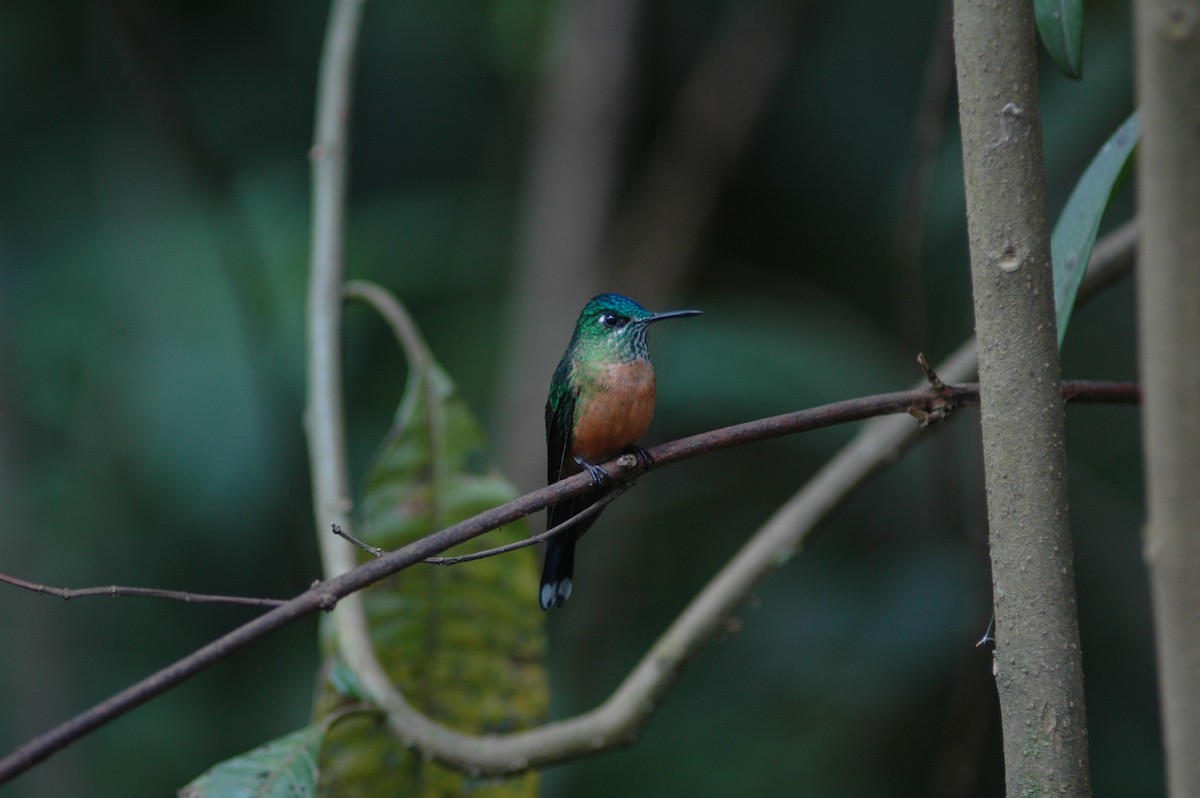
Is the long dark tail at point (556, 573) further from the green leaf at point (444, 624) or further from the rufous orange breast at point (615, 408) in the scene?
the rufous orange breast at point (615, 408)

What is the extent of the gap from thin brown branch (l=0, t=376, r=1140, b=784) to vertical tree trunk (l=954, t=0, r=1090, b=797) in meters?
0.20

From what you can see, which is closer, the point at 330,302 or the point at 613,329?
the point at 330,302

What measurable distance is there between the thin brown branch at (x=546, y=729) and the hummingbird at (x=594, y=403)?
31 centimetres

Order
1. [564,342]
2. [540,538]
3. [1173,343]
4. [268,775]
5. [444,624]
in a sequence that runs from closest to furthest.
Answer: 1. [1173,343]
2. [540,538]
3. [268,775]
4. [444,624]
5. [564,342]

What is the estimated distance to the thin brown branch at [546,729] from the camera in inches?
44.8

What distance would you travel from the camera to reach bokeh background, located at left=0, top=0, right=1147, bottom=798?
3889 millimetres

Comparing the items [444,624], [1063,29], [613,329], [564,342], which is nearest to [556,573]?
[444,624]

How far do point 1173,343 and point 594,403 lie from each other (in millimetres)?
1651

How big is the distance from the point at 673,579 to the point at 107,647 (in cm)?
238

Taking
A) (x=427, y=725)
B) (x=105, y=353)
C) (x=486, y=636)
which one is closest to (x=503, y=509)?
(x=427, y=725)

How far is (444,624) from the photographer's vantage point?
2.14 meters

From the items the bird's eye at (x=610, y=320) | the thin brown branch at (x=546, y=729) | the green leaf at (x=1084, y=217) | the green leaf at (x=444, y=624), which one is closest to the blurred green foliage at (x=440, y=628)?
the green leaf at (x=444, y=624)

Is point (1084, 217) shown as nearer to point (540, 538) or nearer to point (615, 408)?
point (540, 538)

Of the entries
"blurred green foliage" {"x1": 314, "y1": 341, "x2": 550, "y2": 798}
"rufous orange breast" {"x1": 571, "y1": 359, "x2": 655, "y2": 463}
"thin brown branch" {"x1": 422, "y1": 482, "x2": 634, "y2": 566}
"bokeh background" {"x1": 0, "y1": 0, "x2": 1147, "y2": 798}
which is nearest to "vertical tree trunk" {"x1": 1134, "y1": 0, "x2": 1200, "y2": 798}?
"thin brown branch" {"x1": 422, "y1": 482, "x2": 634, "y2": 566}
